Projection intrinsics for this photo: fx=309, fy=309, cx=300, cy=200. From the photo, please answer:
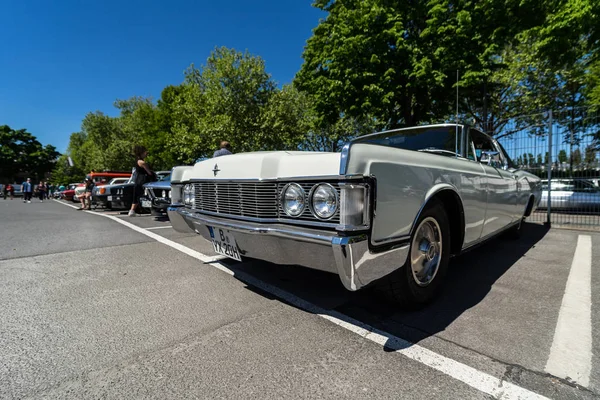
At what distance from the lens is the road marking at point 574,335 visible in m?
1.75

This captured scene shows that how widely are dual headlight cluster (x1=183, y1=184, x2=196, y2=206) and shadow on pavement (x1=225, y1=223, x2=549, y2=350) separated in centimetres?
94

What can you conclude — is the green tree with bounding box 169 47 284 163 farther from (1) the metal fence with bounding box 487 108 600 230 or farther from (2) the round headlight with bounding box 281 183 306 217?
(2) the round headlight with bounding box 281 183 306 217

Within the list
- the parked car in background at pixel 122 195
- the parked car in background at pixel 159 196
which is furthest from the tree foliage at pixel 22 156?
the parked car in background at pixel 159 196

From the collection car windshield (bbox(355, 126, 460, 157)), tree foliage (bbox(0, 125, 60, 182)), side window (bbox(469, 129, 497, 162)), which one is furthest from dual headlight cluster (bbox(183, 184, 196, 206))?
tree foliage (bbox(0, 125, 60, 182))

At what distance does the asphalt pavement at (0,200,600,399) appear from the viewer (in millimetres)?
1623

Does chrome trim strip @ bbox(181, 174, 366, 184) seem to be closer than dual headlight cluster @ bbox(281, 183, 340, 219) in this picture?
Yes

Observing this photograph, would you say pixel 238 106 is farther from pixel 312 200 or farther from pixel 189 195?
pixel 312 200

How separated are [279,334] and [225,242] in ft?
3.06

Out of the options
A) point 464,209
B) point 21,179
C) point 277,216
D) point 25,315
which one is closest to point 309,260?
point 277,216

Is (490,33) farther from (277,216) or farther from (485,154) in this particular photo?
(277,216)

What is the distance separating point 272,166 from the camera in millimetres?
2346

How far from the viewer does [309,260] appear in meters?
2.04

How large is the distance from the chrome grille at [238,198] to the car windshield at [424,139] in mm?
1350

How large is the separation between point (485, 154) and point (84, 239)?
625 centimetres
